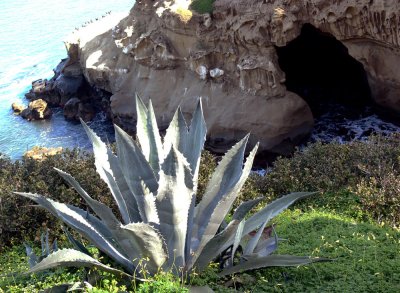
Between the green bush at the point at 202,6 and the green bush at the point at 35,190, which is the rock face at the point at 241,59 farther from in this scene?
the green bush at the point at 35,190

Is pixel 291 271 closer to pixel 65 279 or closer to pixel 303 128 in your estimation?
pixel 65 279

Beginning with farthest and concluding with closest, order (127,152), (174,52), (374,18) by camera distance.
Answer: (174,52), (374,18), (127,152)

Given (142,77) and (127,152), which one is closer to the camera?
(127,152)

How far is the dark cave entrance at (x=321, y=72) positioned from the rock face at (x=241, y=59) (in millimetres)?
2363

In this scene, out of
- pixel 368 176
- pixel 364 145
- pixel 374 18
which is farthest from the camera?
pixel 374 18

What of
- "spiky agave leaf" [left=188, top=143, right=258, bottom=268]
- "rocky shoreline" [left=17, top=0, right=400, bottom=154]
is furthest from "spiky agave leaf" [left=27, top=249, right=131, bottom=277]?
"rocky shoreline" [left=17, top=0, right=400, bottom=154]

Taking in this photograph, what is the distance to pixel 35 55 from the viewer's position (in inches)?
1225

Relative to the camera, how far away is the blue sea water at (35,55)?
843 inches

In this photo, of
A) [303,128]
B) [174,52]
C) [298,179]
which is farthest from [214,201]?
[174,52]

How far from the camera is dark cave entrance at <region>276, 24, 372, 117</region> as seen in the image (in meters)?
18.2

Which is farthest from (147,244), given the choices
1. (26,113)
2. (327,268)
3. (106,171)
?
(26,113)

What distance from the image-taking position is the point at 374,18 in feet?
43.8

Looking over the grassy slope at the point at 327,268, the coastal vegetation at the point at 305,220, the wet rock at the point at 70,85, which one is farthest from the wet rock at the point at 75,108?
the grassy slope at the point at 327,268

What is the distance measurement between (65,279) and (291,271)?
2000mm
